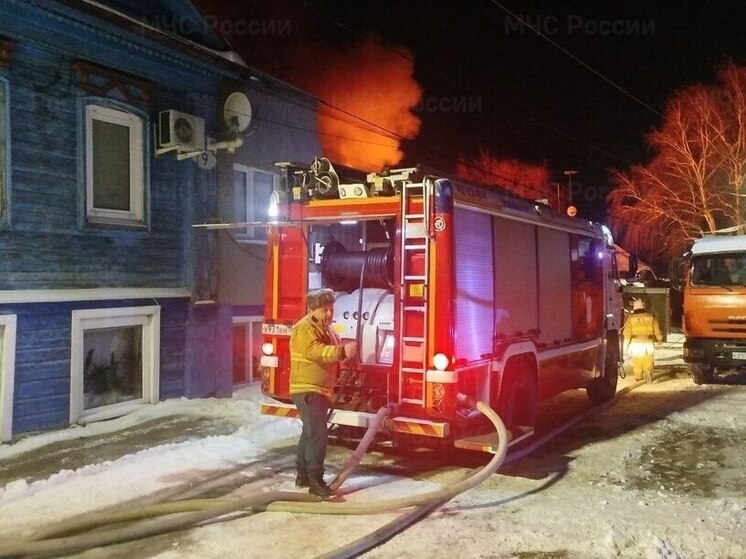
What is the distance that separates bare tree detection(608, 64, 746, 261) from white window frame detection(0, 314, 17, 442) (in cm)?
2557

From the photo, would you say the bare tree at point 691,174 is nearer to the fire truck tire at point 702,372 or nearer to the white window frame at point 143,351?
the fire truck tire at point 702,372

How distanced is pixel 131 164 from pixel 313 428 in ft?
19.1

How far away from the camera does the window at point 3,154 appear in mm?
8172

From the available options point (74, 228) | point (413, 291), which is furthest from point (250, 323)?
point (413, 291)

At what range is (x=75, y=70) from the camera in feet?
29.2

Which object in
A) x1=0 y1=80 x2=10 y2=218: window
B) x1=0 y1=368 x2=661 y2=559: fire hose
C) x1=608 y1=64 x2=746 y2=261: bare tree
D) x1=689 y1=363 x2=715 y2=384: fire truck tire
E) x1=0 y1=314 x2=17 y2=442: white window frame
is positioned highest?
x1=608 y1=64 x2=746 y2=261: bare tree

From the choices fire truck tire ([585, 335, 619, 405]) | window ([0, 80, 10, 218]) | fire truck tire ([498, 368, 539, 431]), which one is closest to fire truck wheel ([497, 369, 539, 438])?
fire truck tire ([498, 368, 539, 431])

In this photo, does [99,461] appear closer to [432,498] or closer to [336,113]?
[432,498]

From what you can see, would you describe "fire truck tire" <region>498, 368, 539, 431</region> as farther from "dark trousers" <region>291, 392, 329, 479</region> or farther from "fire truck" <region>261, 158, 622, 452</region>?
"dark trousers" <region>291, 392, 329, 479</region>

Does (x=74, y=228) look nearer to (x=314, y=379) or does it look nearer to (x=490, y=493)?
(x=314, y=379)

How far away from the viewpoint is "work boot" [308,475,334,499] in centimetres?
573

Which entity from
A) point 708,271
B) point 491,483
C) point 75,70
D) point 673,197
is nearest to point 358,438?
point 491,483

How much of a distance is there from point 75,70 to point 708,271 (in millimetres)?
11307

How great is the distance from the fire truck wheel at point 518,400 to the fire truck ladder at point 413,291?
4.14 feet
